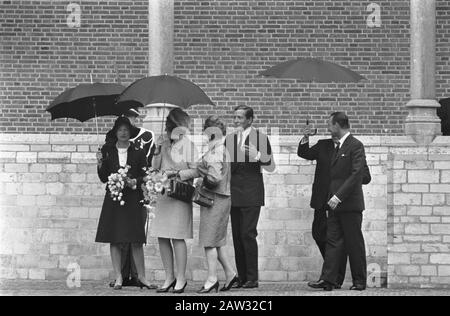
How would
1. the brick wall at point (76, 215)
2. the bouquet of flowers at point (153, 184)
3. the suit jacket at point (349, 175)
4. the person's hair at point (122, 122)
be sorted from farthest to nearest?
the brick wall at point (76, 215), the person's hair at point (122, 122), the suit jacket at point (349, 175), the bouquet of flowers at point (153, 184)

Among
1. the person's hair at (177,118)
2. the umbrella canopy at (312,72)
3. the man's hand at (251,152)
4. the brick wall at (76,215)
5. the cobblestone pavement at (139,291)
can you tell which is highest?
the umbrella canopy at (312,72)

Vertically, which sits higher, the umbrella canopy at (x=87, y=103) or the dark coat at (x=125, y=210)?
the umbrella canopy at (x=87, y=103)

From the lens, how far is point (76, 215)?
13.1 m

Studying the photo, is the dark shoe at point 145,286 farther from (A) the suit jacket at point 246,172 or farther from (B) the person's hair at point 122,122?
(B) the person's hair at point 122,122

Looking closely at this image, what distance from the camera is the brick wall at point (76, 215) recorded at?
1304 centimetres

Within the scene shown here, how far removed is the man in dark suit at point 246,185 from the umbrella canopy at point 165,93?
80cm

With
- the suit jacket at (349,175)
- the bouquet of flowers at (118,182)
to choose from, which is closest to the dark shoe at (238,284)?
the suit jacket at (349,175)

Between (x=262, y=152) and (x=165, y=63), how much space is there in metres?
2.94

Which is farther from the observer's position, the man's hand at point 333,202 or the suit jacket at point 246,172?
the suit jacket at point 246,172

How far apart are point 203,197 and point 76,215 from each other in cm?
274

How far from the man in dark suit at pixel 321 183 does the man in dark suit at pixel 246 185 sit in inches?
21.1

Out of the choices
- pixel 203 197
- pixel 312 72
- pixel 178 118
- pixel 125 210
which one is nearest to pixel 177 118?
pixel 178 118

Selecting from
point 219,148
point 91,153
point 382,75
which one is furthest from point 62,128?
point 219,148

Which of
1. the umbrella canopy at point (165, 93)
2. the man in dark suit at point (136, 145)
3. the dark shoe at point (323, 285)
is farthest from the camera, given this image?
the man in dark suit at point (136, 145)
